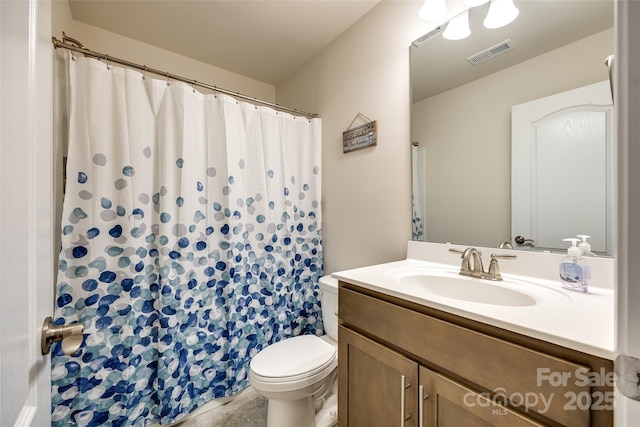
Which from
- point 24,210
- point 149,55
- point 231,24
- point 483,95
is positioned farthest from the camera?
point 149,55

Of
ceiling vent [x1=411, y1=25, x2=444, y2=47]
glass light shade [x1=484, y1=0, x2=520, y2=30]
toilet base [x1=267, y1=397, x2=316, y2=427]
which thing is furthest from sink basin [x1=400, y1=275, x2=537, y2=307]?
ceiling vent [x1=411, y1=25, x2=444, y2=47]

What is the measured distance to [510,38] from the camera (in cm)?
110

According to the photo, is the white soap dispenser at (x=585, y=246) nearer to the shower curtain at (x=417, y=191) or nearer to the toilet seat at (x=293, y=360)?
the shower curtain at (x=417, y=191)

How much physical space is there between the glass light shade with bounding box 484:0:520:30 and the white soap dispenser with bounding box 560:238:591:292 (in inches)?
38.4

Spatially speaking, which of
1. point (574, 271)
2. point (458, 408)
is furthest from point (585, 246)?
point (458, 408)

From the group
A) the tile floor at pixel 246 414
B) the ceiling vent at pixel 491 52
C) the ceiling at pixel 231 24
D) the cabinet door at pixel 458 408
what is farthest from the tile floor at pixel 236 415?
the ceiling at pixel 231 24

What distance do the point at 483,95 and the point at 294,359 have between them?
1617 mm

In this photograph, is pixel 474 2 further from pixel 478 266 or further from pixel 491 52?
pixel 478 266

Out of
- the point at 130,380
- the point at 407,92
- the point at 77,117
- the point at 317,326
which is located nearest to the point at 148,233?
the point at 77,117

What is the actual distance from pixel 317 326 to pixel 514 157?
5.60 feet

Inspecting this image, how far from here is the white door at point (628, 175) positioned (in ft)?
1.01

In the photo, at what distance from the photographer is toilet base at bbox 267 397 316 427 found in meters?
1.24

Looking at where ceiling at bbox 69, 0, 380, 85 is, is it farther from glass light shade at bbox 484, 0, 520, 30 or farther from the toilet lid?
the toilet lid

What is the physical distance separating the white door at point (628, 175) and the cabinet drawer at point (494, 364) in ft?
0.96
